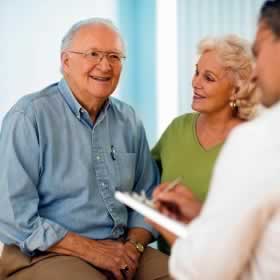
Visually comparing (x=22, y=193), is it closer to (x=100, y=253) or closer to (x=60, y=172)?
(x=60, y=172)

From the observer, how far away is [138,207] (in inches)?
40.7

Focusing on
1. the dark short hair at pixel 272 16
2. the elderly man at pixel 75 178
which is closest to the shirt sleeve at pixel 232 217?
the dark short hair at pixel 272 16

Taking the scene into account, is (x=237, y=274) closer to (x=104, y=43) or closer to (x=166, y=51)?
(x=104, y=43)

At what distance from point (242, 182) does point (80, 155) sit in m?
0.96

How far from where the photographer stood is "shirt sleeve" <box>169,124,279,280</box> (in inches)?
33.1

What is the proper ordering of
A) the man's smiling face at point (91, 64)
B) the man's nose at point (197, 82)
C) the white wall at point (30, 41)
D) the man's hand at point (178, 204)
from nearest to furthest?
the man's hand at point (178, 204) < the man's smiling face at point (91, 64) < the man's nose at point (197, 82) < the white wall at point (30, 41)

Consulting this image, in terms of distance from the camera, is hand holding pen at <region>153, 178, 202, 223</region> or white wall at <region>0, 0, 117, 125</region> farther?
white wall at <region>0, 0, 117, 125</region>

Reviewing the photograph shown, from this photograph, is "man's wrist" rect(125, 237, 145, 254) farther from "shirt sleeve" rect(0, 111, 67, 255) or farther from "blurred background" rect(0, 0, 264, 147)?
"blurred background" rect(0, 0, 264, 147)

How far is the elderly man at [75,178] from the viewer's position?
5.30 ft

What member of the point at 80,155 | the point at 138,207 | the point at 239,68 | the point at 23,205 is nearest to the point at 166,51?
the point at 239,68

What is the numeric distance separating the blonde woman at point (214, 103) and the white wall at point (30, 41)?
3.14 ft

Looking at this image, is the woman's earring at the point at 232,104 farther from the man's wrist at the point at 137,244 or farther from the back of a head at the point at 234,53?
the man's wrist at the point at 137,244

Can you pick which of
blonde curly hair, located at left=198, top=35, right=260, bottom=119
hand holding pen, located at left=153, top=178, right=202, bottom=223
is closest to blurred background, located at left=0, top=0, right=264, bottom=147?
blonde curly hair, located at left=198, top=35, right=260, bottom=119

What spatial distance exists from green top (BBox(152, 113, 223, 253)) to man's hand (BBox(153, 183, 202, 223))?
572 mm
